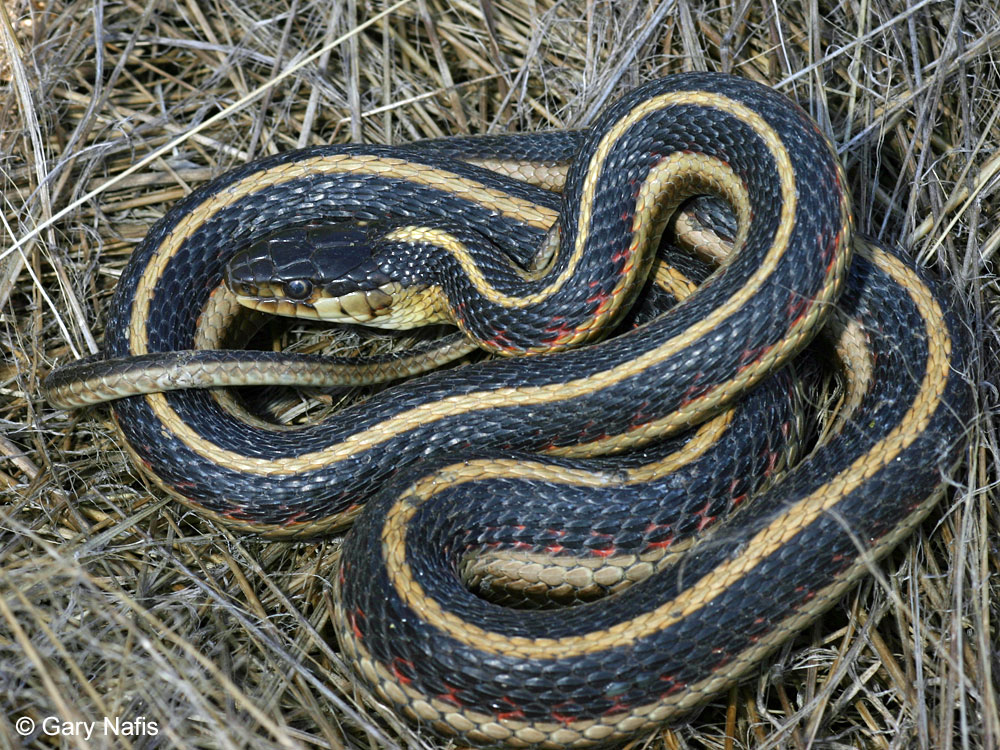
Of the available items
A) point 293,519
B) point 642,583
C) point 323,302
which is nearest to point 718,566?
point 642,583

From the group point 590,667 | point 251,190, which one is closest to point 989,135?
point 590,667

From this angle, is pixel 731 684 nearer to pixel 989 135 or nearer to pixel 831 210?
pixel 831 210

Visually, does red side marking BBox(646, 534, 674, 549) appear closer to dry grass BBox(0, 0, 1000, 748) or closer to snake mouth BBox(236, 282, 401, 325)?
dry grass BBox(0, 0, 1000, 748)

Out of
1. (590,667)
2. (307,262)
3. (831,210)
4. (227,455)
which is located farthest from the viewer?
(307,262)

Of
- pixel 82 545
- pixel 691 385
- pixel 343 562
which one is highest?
pixel 691 385

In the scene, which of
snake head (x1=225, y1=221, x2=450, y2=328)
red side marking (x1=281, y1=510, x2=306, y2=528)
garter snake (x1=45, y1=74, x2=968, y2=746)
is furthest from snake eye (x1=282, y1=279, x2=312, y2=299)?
red side marking (x1=281, y1=510, x2=306, y2=528)
